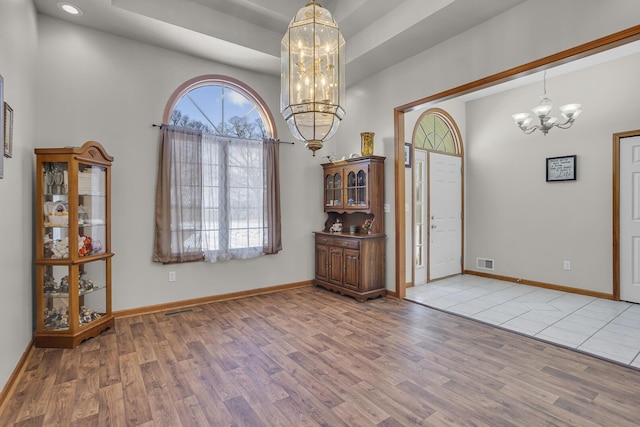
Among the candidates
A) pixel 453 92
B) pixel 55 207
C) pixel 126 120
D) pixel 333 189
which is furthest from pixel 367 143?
pixel 55 207

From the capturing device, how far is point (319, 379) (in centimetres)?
242

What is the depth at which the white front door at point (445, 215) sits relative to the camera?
213 inches

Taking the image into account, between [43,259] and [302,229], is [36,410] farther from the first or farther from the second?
[302,229]

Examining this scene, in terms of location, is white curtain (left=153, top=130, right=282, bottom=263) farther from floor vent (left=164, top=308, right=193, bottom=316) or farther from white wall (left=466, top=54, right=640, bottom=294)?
white wall (left=466, top=54, right=640, bottom=294)

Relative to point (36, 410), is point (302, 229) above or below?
above

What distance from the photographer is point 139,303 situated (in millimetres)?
3850

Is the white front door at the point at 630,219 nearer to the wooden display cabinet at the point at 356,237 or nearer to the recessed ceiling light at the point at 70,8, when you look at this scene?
the wooden display cabinet at the point at 356,237

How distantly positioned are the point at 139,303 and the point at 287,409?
8.58 ft

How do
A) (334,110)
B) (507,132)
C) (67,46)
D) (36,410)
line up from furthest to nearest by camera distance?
(507,132), (67,46), (334,110), (36,410)

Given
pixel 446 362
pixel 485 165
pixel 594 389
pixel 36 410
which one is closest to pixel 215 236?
pixel 36 410

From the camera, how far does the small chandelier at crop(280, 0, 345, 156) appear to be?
2402 millimetres

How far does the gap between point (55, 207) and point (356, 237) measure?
3.25m

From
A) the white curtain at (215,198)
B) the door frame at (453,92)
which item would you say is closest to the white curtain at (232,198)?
the white curtain at (215,198)

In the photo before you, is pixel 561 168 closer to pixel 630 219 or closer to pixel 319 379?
pixel 630 219
